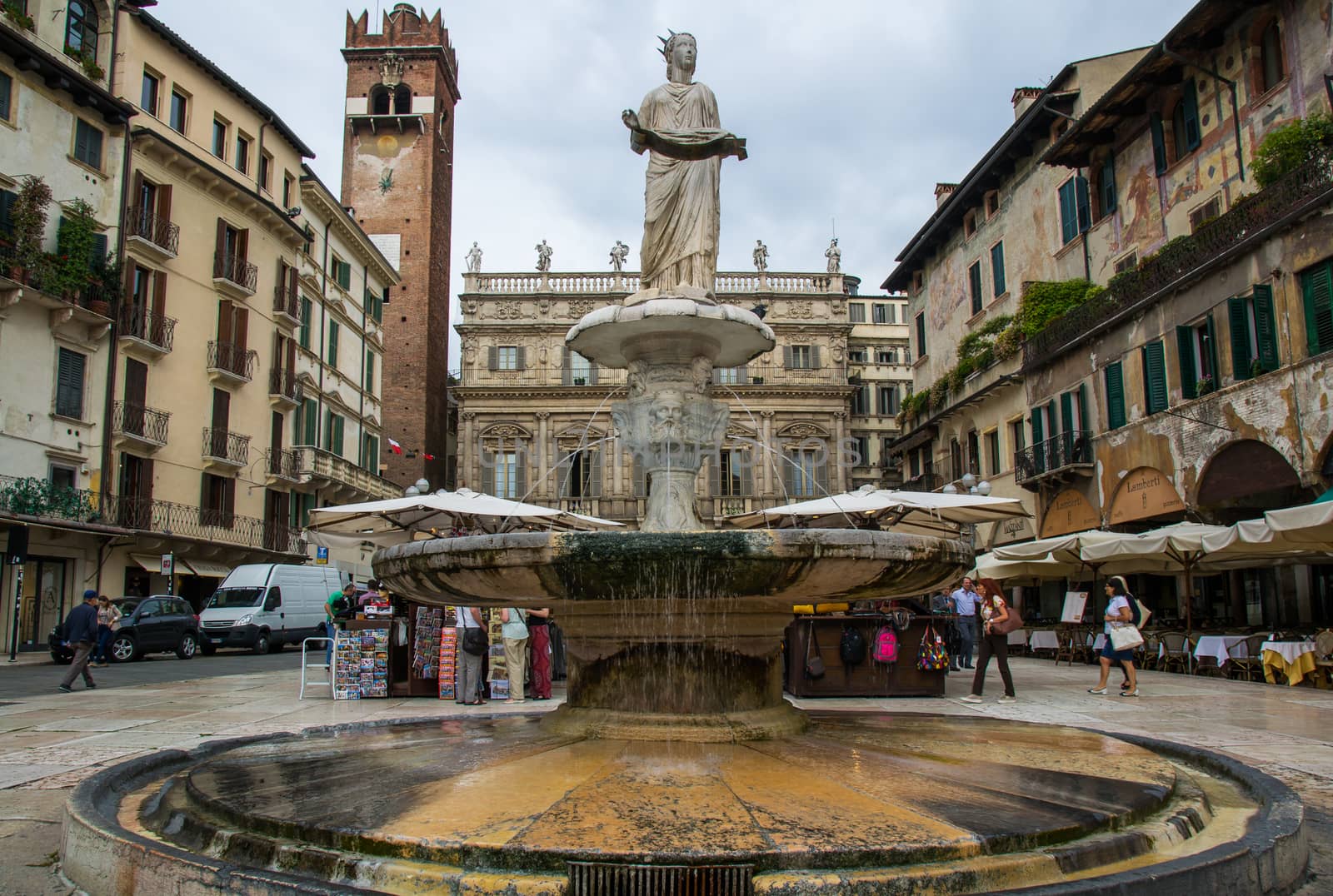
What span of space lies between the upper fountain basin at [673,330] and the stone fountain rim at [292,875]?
469cm

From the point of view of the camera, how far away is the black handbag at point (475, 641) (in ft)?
35.3

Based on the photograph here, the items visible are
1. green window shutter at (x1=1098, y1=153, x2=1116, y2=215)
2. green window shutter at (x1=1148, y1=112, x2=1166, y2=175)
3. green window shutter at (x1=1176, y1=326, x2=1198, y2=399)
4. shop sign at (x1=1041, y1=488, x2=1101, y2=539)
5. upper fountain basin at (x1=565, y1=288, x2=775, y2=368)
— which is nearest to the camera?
upper fountain basin at (x1=565, y1=288, x2=775, y2=368)

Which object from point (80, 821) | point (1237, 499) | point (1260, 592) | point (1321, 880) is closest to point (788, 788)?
point (1321, 880)

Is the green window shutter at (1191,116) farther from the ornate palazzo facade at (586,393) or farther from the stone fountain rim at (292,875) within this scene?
the ornate palazzo facade at (586,393)

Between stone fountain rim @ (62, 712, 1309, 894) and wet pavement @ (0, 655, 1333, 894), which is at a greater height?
stone fountain rim @ (62, 712, 1309, 894)

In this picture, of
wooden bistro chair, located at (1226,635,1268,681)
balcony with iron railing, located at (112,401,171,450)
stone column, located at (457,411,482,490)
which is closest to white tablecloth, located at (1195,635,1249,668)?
wooden bistro chair, located at (1226,635,1268,681)

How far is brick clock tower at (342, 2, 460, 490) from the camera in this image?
4753 centimetres

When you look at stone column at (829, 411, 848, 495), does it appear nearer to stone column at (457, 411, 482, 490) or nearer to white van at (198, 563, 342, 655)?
stone column at (457, 411, 482, 490)

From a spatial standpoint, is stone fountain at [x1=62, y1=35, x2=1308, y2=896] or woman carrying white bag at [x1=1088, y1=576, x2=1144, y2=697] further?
woman carrying white bag at [x1=1088, y1=576, x2=1144, y2=697]

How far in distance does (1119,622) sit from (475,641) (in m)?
7.44

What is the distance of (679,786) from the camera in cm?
400

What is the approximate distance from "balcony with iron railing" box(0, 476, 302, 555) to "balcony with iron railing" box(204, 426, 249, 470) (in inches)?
56.1

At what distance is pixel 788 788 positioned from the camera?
3.98 metres

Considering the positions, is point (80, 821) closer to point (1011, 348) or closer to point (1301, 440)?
point (1301, 440)
